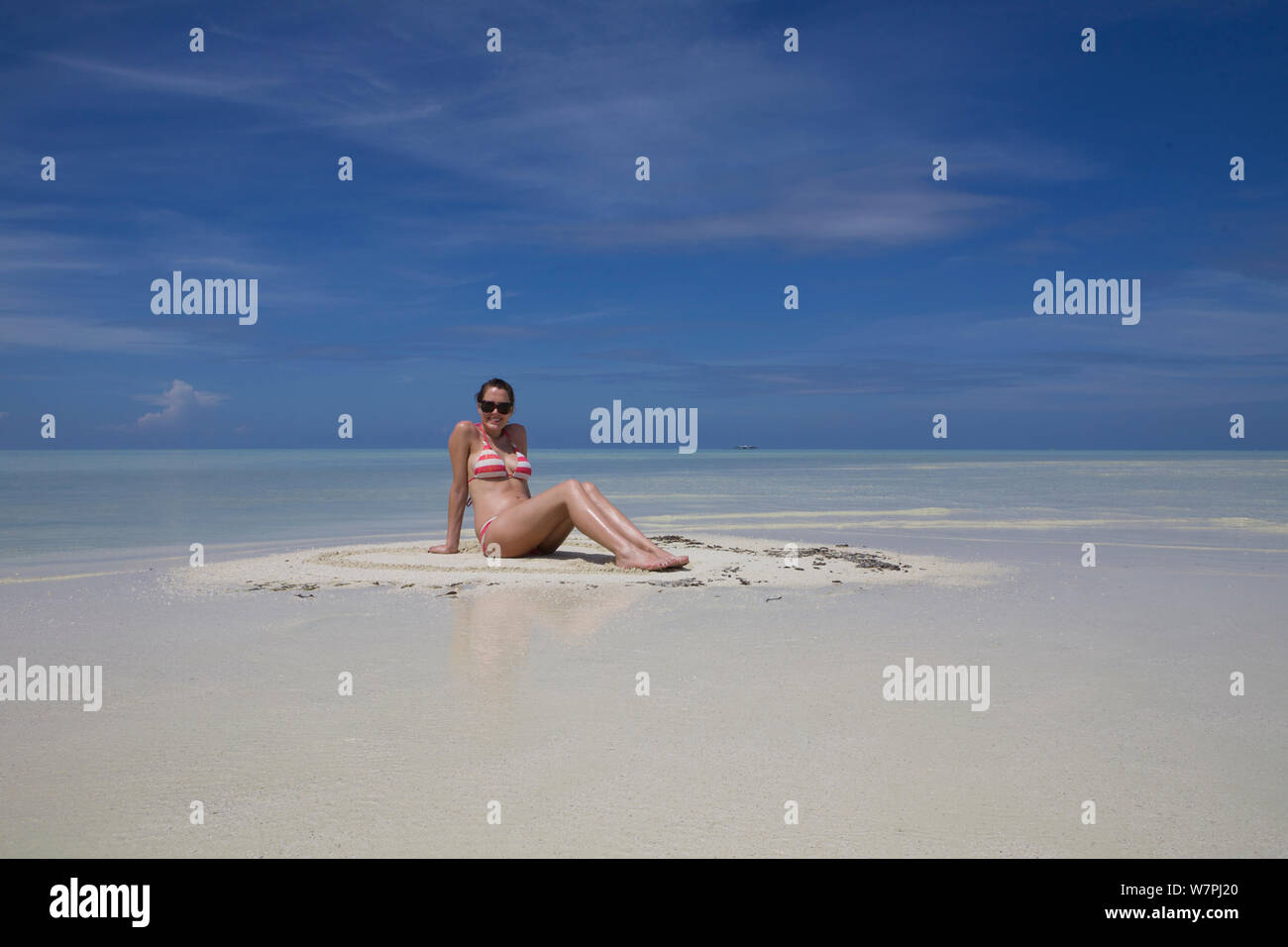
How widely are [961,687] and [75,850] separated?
441 cm

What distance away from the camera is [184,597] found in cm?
845

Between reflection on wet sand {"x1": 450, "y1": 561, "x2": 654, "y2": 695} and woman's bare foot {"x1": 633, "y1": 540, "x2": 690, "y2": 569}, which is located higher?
woman's bare foot {"x1": 633, "y1": 540, "x2": 690, "y2": 569}

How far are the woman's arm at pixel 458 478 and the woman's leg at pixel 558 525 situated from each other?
1.86 ft

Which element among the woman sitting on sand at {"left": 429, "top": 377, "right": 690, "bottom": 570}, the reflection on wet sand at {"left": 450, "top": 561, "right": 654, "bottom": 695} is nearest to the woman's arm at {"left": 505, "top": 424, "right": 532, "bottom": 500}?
the woman sitting on sand at {"left": 429, "top": 377, "right": 690, "bottom": 570}

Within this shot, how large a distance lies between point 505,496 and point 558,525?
916 millimetres

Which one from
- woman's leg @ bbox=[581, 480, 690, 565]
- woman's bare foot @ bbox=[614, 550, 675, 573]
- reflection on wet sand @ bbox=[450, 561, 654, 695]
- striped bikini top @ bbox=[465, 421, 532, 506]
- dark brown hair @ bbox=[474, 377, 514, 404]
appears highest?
dark brown hair @ bbox=[474, 377, 514, 404]

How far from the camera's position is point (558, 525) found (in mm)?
10805

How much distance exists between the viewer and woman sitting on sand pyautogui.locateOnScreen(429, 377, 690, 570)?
10.4 meters

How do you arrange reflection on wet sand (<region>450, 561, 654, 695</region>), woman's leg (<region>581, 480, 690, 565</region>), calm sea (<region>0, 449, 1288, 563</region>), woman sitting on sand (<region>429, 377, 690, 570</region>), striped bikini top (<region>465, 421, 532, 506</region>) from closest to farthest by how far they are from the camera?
reflection on wet sand (<region>450, 561, 654, 695</region>), woman's leg (<region>581, 480, 690, 565</region>), woman sitting on sand (<region>429, 377, 690, 570</region>), striped bikini top (<region>465, 421, 532, 506</region>), calm sea (<region>0, 449, 1288, 563</region>)

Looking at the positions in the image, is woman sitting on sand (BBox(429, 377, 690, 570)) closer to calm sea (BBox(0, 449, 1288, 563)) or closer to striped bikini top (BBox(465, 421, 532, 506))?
striped bikini top (BBox(465, 421, 532, 506))

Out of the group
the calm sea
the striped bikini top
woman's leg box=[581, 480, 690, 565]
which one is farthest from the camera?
the calm sea

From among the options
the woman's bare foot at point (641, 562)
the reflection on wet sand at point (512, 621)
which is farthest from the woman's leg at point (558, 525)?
the reflection on wet sand at point (512, 621)

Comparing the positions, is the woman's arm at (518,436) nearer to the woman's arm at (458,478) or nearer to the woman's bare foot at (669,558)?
the woman's arm at (458,478)
